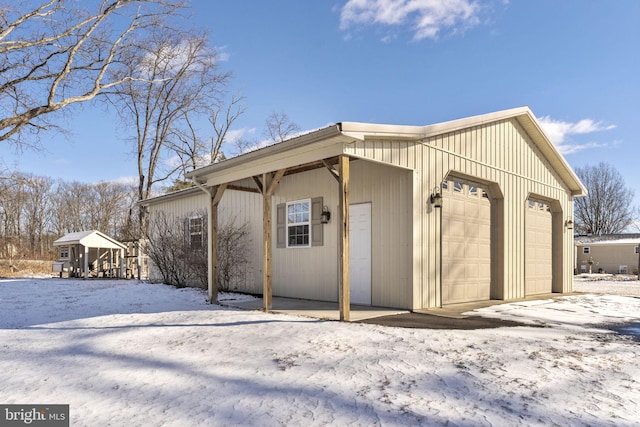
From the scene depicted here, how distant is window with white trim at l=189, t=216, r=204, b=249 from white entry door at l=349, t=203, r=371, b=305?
4666 mm

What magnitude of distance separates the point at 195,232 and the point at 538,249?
8754 mm

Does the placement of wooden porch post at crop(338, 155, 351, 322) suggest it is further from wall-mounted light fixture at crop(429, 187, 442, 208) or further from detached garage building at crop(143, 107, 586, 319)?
wall-mounted light fixture at crop(429, 187, 442, 208)

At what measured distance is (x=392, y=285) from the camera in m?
6.98

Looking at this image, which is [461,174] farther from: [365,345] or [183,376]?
[183,376]

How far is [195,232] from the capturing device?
11102mm

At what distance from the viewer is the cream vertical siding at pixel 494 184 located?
666 cm

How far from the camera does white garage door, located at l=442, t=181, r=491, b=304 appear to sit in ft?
24.3

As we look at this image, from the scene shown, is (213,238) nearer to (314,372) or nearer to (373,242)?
(373,242)

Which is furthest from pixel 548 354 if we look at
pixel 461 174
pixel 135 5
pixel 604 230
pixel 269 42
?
pixel 604 230

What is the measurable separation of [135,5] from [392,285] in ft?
37.6

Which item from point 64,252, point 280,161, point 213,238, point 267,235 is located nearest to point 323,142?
point 280,161

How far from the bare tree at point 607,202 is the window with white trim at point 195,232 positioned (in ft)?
116

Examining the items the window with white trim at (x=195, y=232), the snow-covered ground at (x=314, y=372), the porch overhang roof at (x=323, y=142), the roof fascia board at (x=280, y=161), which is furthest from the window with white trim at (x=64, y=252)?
the snow-covered ground at (x=314, y=372)

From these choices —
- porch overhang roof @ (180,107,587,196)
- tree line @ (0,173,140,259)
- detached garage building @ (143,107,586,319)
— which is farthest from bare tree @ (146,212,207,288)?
tree line @ (0,173,140,259)
